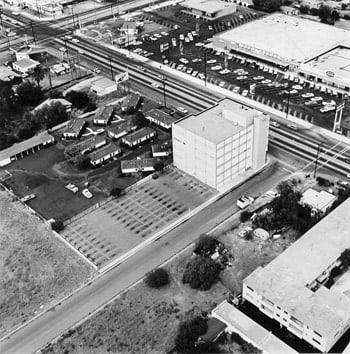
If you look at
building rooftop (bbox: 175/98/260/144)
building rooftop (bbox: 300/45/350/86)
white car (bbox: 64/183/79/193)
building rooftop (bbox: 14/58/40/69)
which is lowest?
white car (bbox: 64/183/79/193)

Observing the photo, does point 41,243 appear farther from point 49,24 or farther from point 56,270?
point 49,24

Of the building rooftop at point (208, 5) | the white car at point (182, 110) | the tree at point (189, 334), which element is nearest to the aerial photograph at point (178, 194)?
the tree at point (189, 334)

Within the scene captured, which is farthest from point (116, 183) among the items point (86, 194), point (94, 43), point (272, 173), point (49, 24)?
point (49, 24)

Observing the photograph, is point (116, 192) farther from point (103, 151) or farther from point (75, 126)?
point (75, 126)

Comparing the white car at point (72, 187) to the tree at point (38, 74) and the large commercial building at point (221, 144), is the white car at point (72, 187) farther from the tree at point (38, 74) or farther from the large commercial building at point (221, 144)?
the tree at point (38, 74)

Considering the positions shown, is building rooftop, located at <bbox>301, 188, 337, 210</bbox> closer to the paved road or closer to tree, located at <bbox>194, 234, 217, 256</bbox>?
the paved road

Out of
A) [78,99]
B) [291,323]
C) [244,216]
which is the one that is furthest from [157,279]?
[78,99]

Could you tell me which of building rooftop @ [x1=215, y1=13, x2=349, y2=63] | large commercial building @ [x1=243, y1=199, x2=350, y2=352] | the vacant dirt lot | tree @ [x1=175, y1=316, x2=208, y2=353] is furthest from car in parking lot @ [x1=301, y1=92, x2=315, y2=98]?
tree @ [x1=175, y1=316, x2=208, y2=353]
